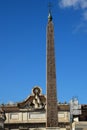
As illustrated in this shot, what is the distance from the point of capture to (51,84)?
34.4 metres

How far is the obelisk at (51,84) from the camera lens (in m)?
34.0

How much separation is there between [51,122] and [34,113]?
21066 millimetres

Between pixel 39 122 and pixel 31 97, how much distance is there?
3.40m

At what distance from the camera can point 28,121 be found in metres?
54.7

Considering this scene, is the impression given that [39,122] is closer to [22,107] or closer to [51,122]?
[22,107]

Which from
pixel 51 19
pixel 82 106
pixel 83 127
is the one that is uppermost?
pixel 51 19

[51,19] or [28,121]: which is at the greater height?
[51,19]

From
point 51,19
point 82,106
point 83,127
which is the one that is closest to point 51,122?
point 83,127

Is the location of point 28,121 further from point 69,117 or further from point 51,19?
point 51,19

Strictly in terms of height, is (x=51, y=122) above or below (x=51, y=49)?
below

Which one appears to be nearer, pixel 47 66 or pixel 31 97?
pixel 47 66

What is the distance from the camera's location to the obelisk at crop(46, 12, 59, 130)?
3397 centimetres

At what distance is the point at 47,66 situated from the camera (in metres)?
34.7

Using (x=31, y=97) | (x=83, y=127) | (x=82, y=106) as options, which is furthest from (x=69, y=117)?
(x=83, y=127)
